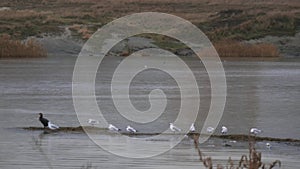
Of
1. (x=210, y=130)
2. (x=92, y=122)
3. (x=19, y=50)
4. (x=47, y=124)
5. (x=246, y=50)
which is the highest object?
(x=246, y=50)

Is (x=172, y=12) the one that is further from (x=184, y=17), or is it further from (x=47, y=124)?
(x=47, y=124)

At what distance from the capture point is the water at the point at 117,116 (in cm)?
1271

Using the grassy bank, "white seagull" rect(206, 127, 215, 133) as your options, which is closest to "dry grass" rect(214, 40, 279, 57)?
the grassy bank

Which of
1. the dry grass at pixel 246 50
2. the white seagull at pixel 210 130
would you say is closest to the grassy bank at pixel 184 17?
the dry grass at pixel 246 50

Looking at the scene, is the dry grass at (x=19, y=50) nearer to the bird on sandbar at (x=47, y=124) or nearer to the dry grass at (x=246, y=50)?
the dry grass at (x=246, y=50)

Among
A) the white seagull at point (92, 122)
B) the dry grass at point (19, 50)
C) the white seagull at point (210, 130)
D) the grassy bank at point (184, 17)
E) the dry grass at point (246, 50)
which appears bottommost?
the white seagull at point (210, 130)

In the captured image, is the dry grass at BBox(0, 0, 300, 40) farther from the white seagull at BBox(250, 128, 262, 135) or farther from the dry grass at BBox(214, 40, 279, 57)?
the white seagull at BBox(250, 128, 262, 135)

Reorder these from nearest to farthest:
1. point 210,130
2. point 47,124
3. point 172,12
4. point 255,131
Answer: point 255,131
point 210,130
point 47,124
point 172,12

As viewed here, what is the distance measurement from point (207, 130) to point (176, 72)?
15.5 m

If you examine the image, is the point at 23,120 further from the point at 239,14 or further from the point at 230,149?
the point at 239,14

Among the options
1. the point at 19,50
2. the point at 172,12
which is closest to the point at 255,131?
the point at 19,50

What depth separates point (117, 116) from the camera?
58.8 feet

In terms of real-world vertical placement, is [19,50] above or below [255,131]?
above

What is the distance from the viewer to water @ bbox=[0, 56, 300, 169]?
41.7 ft
